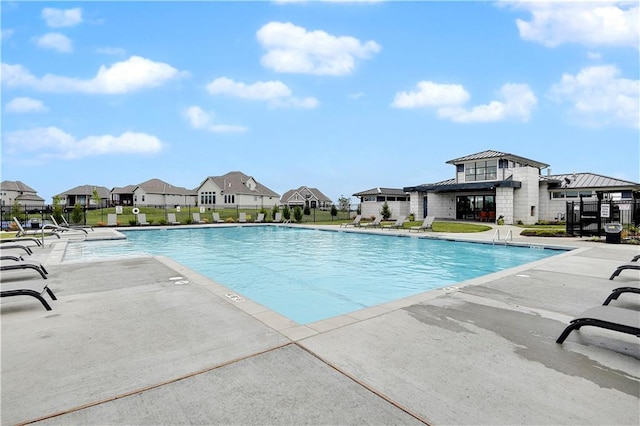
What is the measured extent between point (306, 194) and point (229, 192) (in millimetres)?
17764

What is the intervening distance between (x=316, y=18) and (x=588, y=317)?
18754mm

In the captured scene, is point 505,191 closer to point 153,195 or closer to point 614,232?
point 614,232

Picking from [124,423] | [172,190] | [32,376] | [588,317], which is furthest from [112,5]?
[172,190]

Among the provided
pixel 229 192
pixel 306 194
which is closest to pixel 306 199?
pixel 306 194

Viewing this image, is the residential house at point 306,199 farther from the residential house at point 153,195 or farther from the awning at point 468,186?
the awning at point 468,186

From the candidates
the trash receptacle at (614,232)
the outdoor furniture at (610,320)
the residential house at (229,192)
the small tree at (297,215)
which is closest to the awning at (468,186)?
the small tree at (297,215)

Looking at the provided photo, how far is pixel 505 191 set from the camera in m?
24.6

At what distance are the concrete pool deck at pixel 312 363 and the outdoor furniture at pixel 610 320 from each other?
258 mm

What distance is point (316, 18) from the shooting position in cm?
1784

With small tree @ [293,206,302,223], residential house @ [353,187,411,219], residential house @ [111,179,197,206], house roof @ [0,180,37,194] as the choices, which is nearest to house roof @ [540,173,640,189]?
residential house @ [353,187,411,219]

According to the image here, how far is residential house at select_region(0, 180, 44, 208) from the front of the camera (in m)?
56.4

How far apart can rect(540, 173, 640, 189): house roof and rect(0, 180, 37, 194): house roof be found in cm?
7826

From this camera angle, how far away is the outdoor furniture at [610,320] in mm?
3143

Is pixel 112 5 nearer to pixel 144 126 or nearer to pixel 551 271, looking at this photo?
pixel 551 271
